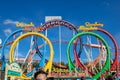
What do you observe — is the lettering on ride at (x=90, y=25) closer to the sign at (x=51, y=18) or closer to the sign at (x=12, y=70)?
the sign at (x=51, y=18)

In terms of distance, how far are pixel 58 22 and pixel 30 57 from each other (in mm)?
5101

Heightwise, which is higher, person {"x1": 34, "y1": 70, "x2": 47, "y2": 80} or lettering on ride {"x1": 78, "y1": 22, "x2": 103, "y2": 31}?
lettering on ride {"x1": 78, "y1": 22, "x2": 103, "y2": 31}

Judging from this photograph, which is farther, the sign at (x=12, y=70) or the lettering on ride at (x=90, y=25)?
the lettering on ride at (x=90, y=25)

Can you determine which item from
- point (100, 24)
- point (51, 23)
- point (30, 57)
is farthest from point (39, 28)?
point (100, 24)

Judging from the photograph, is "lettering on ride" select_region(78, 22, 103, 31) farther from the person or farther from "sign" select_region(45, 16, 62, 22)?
the person

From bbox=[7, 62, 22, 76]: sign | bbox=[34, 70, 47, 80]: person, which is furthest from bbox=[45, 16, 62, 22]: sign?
bbox=[34, 70, 47, 80]: person

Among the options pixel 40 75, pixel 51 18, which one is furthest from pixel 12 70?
pixel 51 18

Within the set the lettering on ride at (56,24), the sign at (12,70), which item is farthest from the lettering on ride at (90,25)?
the sign at (12,70)

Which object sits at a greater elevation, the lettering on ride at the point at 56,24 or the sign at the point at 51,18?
the sign at the point at 51,18

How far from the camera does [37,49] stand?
31016 millimetres

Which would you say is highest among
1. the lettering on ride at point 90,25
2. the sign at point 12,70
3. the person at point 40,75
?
the lettering on ride at point 90,25

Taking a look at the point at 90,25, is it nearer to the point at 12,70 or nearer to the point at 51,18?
the point at 51,18

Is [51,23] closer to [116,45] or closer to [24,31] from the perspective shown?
[24,31]

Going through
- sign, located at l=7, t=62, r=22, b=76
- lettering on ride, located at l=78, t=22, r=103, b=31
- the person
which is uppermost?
lettering on ride, located at l=78, t=22, r=103, b=31
